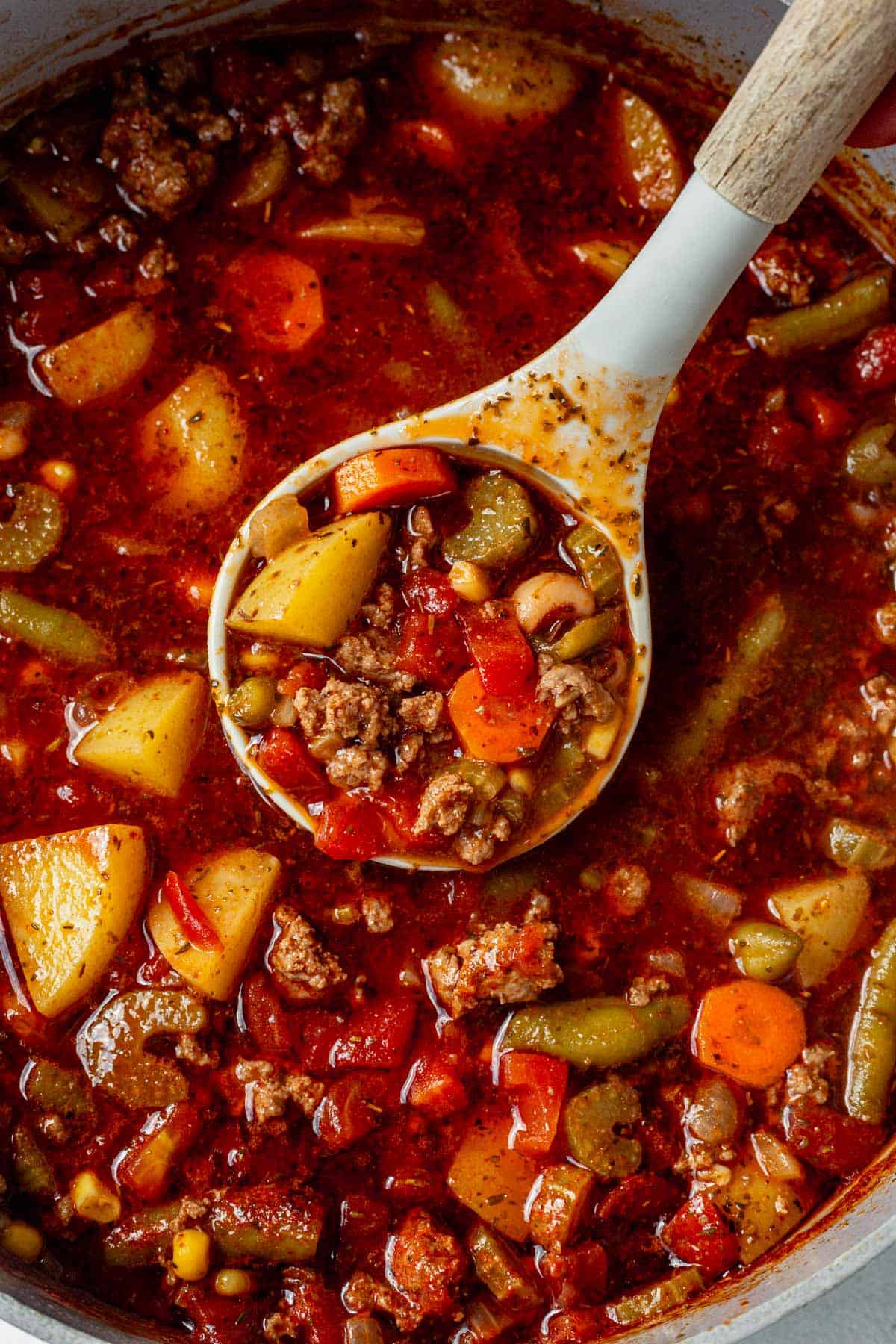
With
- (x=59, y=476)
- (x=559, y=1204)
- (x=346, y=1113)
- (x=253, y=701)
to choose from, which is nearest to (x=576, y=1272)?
(x=559, y=1204)

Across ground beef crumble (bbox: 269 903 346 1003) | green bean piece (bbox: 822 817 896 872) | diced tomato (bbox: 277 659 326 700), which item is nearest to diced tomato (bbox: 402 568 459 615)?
diced tomato (bbox: 277 659 326 700)

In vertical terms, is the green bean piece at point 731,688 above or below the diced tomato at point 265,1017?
above

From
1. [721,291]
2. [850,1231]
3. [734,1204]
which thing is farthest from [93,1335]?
[721,291]

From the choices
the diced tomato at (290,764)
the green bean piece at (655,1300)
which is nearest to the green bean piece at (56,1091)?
the diced tomato at (290,764)

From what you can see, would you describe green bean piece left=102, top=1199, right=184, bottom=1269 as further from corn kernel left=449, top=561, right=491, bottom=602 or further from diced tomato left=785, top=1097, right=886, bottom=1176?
corn kernel left=449, top=561, right=491, bottom=602

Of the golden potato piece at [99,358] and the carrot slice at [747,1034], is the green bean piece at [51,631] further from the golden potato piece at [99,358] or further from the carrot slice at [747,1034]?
the carrot slice at [747,1034]
